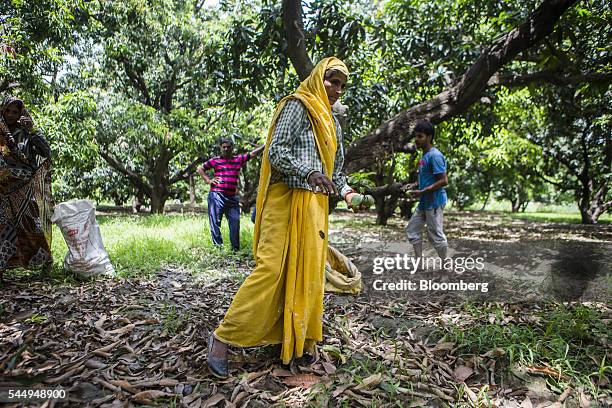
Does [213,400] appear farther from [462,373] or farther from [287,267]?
[462,373]

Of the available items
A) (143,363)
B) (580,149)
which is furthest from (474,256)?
(580,149)

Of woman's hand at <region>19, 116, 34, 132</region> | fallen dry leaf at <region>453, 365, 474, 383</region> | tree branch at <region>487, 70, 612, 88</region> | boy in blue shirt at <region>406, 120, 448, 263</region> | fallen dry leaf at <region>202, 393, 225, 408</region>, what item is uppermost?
tree branch at <region>487, 70, 612, 88</region>

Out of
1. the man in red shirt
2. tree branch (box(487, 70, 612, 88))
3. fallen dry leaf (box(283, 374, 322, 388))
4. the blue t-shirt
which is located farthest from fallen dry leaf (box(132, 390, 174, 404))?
tree branch (box(487, 70, 612, 88))

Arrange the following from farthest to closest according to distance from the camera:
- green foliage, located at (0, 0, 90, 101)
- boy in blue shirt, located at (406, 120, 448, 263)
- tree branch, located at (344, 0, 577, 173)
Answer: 1. green foliage, located at (0, 0, 90, 101)
2. tree branch, located at (344, 0, 577, 173)
3. boy in blue shirt, located at (406, 120, 448, 263)

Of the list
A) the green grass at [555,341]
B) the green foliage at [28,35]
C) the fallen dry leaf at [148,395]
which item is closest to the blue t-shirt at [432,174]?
the green grass at [555,341]

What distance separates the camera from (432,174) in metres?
4.14

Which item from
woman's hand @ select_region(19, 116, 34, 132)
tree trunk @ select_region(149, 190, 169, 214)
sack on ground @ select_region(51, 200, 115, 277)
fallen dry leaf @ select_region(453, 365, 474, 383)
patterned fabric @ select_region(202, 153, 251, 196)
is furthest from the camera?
tree trunk @ select_region(149, 190, 169, 214)

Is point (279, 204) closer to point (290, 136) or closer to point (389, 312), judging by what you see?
point (290, 136)

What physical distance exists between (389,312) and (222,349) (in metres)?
1.70

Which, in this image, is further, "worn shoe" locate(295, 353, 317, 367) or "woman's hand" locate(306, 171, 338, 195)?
"worn shoe" locate(295, 353, 317, 367)

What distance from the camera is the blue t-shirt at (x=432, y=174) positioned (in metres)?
4.09

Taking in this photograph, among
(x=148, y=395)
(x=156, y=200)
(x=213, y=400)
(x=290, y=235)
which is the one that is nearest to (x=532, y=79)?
(x=290, y=235)

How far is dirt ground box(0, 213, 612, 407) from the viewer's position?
80.7 inches

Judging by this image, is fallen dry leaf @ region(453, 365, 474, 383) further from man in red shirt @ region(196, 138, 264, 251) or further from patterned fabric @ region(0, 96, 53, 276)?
patterned fabric @ region(0, 96, 53, 276)
